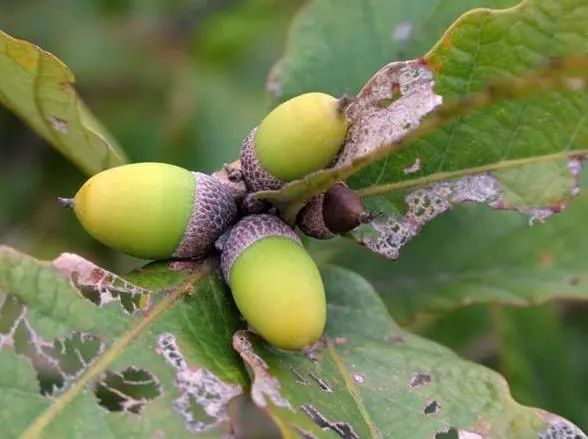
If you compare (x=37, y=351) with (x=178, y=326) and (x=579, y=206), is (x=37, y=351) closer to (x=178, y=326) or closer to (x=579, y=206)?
(x=178, y=326)

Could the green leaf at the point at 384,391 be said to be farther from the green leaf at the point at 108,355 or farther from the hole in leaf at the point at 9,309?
the hole in leaf at the point at 9,309

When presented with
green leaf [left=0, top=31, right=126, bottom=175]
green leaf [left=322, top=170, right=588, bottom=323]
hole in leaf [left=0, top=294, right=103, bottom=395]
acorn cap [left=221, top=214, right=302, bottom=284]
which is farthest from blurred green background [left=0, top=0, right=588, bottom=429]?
hole in leaf [left=0, top=294, right=103, bottom=395]

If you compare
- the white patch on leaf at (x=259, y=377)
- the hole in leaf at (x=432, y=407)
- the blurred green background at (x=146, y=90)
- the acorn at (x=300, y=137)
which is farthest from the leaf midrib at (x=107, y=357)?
the blurred green background at (x=146, y=90)

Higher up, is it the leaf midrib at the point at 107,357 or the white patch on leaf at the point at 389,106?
the white patch on leaf at the point at 389,106

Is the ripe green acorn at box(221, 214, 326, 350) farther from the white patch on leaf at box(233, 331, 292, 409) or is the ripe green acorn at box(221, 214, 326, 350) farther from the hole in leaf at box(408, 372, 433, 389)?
the hole in leaf at box(408, 372, 433, 389)

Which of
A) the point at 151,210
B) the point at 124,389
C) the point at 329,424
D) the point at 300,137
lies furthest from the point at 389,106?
the point at 124,389

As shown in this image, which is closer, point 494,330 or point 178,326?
point 178,326

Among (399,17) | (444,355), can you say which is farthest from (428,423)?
(399,17)
